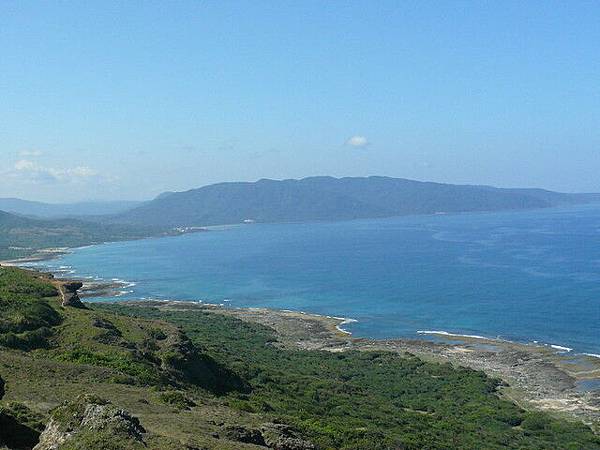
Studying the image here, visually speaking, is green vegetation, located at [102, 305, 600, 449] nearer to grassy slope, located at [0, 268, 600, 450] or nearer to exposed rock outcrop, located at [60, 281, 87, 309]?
grassy slope, located at [0, 268, 600, 450]

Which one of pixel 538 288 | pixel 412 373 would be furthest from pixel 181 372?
pixel 538 288

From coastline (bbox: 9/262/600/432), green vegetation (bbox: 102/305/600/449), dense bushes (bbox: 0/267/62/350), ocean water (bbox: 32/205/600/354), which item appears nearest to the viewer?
dense bushes (bbox: 0/267/62/350)

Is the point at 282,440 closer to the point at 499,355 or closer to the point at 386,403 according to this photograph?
the point at 386,403

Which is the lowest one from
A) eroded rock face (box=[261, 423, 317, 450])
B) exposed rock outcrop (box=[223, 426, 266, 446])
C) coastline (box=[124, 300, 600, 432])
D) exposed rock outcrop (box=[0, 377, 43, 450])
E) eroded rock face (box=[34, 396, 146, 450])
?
coastline (box=[124, 300, 600, 432])

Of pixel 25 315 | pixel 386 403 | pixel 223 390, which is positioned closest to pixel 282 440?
pixel 223 390

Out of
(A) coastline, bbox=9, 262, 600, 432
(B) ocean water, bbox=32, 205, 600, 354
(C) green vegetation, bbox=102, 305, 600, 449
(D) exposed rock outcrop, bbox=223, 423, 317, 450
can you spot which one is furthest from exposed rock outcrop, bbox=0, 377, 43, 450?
(B) ocean water, bbox=32, 205, 600, 354

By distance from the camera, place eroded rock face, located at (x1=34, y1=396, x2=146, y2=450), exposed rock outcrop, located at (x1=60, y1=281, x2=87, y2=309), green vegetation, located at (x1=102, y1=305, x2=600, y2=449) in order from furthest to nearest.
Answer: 1. exposed rock outcrop, located at (x1=60, y1=281, x2=87, y2=309)
2. green vegetation, located at (x1=102, y1=305, x2=600, y2=449)
3. eroded rock face, located at (x1=34, y1=396, x2=146, y2=450)
